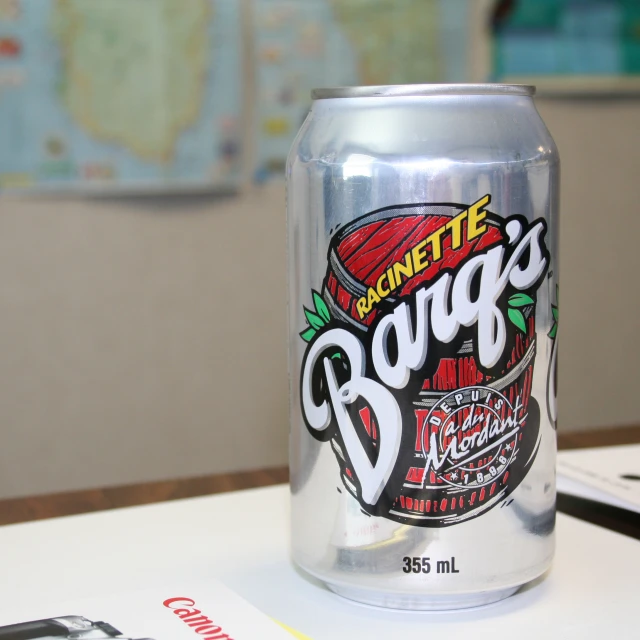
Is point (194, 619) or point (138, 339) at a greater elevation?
point (194, 619)

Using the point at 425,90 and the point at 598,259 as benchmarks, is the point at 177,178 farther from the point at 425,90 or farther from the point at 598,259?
the point at 425,90

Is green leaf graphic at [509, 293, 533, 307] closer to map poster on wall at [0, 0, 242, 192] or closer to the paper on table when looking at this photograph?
the paper on table

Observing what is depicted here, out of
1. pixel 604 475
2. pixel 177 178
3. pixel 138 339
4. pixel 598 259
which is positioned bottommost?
pixel 138 339

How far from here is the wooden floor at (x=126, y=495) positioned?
613mm

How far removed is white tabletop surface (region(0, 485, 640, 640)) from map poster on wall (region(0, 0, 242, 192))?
129 cm

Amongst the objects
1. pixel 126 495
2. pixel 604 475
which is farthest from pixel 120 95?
pixel 604 475

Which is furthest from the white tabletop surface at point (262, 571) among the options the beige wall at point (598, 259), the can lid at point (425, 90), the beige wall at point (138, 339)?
the beige wall at point (598, 259)

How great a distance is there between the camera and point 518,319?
415mm

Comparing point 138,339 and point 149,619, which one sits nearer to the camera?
point 149,619

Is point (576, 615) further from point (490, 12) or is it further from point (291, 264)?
point (490, 12)

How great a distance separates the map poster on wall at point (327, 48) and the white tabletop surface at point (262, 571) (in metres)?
1.39

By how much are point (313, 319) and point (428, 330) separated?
0.06m

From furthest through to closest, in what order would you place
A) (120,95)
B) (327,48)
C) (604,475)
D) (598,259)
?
(598,259), (327,48), (120,95), (604,475)

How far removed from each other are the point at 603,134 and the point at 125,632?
6.36ft
